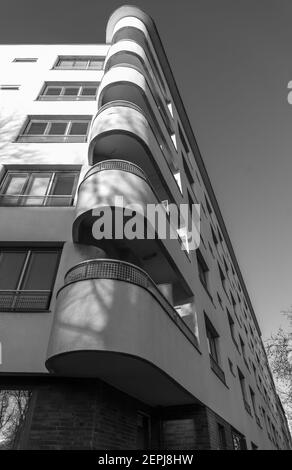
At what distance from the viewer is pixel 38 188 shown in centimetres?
983

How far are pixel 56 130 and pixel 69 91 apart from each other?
365cm

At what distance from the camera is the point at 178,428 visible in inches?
336

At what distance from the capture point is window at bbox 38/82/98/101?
13.9m

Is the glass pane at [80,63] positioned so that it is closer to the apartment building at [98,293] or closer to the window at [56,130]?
the apartment building at [98,293]

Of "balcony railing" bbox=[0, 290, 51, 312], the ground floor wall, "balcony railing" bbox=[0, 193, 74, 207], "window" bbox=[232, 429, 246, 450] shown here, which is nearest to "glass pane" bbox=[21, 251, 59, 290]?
"balcony railing" bbox=[0, 290, 51, 312]

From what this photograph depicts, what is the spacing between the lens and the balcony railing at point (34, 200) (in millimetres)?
9297

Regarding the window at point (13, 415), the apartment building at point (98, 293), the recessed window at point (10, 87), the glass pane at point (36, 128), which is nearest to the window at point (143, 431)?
the apartment building at point (98, 293)

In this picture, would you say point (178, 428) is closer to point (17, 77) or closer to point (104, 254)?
point (104, 254)

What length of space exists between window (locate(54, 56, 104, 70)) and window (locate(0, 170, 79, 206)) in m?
9.33

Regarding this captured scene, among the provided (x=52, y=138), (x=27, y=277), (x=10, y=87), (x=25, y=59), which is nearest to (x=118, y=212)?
(x=27, y=277)

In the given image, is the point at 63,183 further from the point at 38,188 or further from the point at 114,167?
the point at 114,167

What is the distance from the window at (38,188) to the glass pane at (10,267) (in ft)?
6.15
